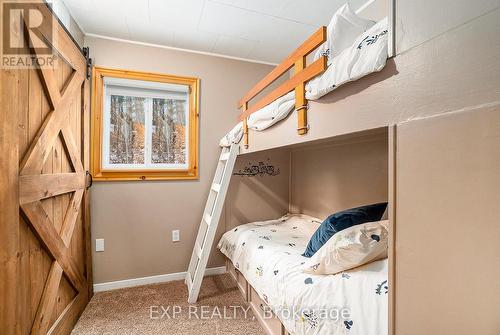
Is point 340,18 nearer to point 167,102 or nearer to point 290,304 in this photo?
point 290,304

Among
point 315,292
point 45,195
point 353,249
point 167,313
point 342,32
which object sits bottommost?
point 167,313

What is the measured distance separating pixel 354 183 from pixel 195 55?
201 centimetres

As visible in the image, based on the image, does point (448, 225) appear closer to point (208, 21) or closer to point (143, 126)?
point (208, 21)

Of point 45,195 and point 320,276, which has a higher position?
point 45,195

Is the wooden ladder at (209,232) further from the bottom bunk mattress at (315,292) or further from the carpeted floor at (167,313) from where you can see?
the bottom bunk mattress at (315,292)

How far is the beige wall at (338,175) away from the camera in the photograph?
5.86ft

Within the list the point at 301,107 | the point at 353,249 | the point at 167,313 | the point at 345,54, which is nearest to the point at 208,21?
the point at 301,107

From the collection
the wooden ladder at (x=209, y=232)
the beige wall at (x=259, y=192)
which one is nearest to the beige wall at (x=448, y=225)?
the wooden ladder at (x=209, y=232)

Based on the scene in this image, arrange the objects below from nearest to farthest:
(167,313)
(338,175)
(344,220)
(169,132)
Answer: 1. (344,220)
2. (167,313)
3. (338,175)
4. (169,132)

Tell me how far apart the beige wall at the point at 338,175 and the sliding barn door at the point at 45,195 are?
6.86 ft

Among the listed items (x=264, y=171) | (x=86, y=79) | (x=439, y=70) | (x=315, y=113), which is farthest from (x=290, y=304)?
(x=86, y=79)

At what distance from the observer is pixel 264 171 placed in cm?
272

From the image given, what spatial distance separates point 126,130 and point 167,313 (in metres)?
1.69

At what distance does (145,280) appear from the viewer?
89.8 inches
